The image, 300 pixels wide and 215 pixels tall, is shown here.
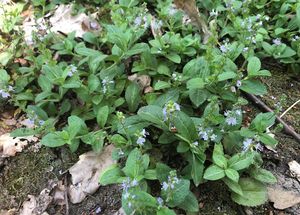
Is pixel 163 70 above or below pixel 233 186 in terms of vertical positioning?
above

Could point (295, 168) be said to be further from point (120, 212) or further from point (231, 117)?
point (120, 212)

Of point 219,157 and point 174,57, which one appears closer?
point 219,157

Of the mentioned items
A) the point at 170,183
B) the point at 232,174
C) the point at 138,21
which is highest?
the point at 138,21

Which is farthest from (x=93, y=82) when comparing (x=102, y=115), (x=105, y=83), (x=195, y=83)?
(x=195, y=83)

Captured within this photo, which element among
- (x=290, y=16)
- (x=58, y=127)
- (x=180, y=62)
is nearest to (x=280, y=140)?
(x=180, y=62)

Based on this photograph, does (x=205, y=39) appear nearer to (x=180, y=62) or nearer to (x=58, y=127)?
(x=180, y=62)

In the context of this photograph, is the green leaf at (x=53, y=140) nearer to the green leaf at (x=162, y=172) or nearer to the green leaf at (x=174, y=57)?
the green leaf at (x=162, y=172)
